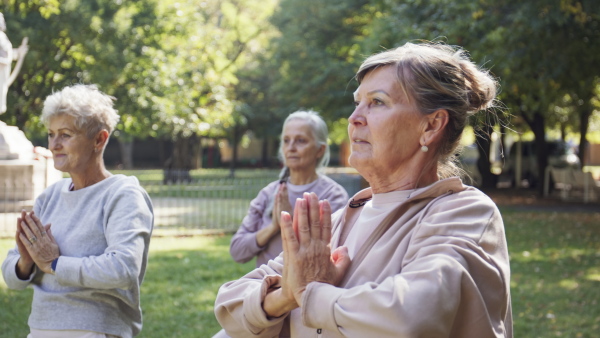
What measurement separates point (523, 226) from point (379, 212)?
Result: 46.1ft

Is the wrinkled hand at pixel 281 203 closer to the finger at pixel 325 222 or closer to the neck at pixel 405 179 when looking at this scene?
the neck at pixel 405 179

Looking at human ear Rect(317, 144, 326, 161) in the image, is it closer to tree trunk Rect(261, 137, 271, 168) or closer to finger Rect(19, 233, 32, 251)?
finger Rect(19, 233, 32, 251)

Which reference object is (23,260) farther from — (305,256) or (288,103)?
(288,103)

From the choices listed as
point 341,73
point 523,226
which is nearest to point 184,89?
point 341,73

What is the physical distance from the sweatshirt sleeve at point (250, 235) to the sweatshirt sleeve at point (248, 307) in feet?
6.82

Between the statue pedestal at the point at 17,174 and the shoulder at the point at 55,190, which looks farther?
the statue pedestal at the point at 17,174

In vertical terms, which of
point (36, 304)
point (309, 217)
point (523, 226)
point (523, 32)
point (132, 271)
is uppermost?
point (523, 32)

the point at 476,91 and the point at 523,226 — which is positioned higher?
the point at 476,91

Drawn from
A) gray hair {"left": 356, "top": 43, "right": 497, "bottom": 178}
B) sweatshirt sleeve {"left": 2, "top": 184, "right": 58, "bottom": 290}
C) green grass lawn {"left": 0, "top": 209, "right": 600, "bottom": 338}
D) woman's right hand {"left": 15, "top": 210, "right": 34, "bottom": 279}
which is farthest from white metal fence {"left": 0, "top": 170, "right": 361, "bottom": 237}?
gray hair {"left": 356, "top": 43, "right": 497, "bottom": 178}

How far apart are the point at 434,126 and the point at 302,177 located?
2658 millimetres

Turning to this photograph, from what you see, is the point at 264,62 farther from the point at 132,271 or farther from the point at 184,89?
the point at 132,271

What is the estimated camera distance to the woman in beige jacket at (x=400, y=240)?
190 centimetres

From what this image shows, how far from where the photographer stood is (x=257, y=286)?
239 cm

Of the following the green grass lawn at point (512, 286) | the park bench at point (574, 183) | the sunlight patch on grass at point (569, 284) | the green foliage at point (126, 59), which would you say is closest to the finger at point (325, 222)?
the green grass lawn at point (512, 286)
